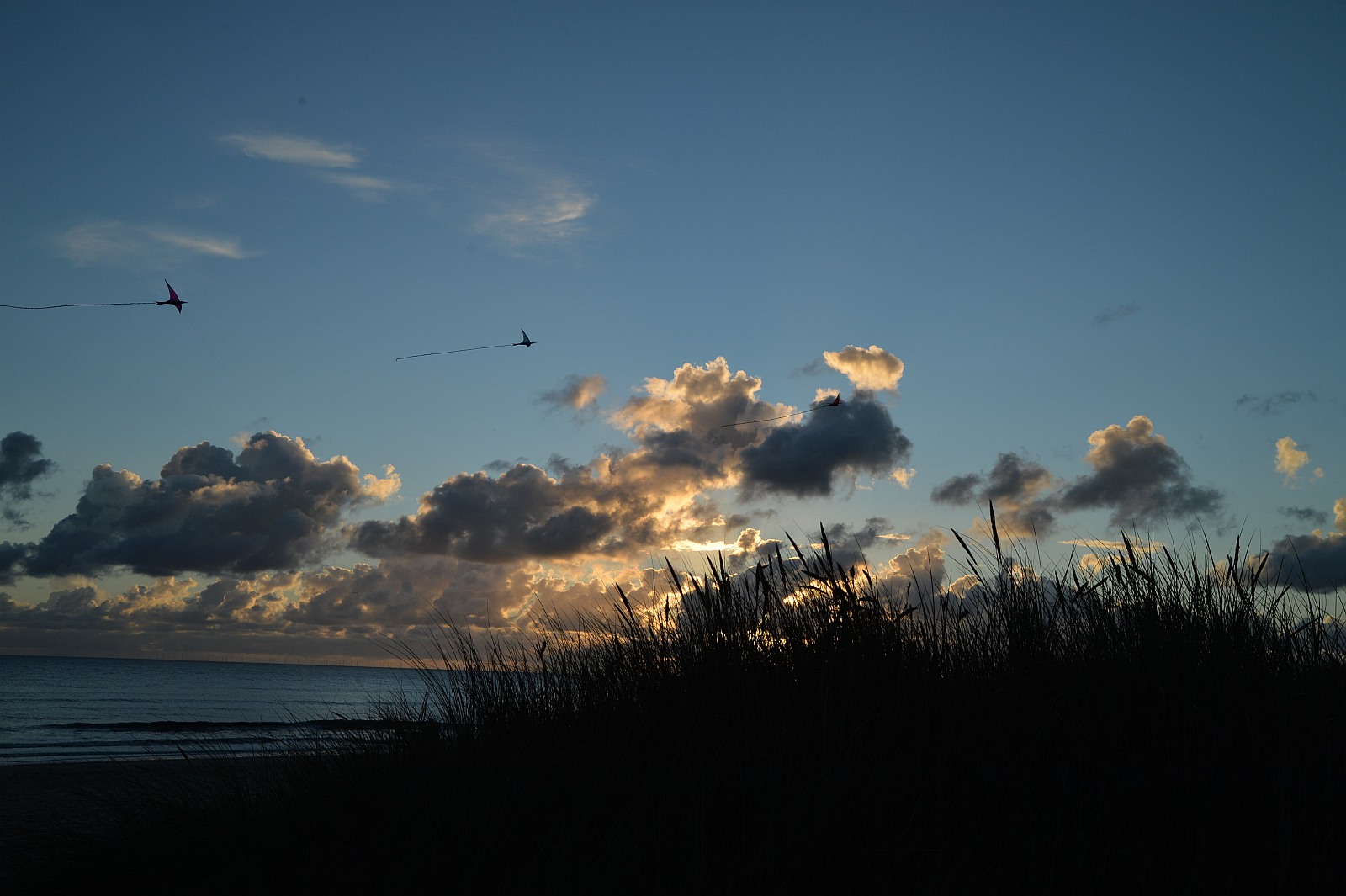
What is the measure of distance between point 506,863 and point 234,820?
182 cm

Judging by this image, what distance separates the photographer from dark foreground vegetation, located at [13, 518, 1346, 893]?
3.49m

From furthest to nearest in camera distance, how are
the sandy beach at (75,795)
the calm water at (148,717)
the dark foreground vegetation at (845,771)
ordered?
the calm water at (148,717) < the sandy beach at (75,795) < the dark foreground vegetation at (845,771)

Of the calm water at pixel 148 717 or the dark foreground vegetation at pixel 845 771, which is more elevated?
the dark foreground vegetation at pixel 845 771

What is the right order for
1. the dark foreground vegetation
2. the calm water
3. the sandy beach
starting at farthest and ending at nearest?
the calm water → the sandy beach → the dark foreground vegetation

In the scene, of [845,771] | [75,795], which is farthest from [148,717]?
[845,771]

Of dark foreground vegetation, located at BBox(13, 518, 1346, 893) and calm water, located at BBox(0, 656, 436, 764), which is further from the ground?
dark foreground vegetation, located at BBox(13, 518, 1346, 893)

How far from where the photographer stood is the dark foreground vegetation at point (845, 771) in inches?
137

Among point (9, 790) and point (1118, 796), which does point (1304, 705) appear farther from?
point (9, 790)

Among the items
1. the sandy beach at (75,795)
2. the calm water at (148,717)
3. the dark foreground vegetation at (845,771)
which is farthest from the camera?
the calm water at (148,717)

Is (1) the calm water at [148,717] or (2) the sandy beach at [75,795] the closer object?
(2) the sandy beach at [75,795]

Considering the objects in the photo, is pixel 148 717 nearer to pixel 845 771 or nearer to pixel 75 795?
pixel 75 795

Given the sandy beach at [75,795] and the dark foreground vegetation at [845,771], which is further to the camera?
the sandy beach at [75,795]

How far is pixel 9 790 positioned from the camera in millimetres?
9523

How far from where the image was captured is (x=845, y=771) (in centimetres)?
397
